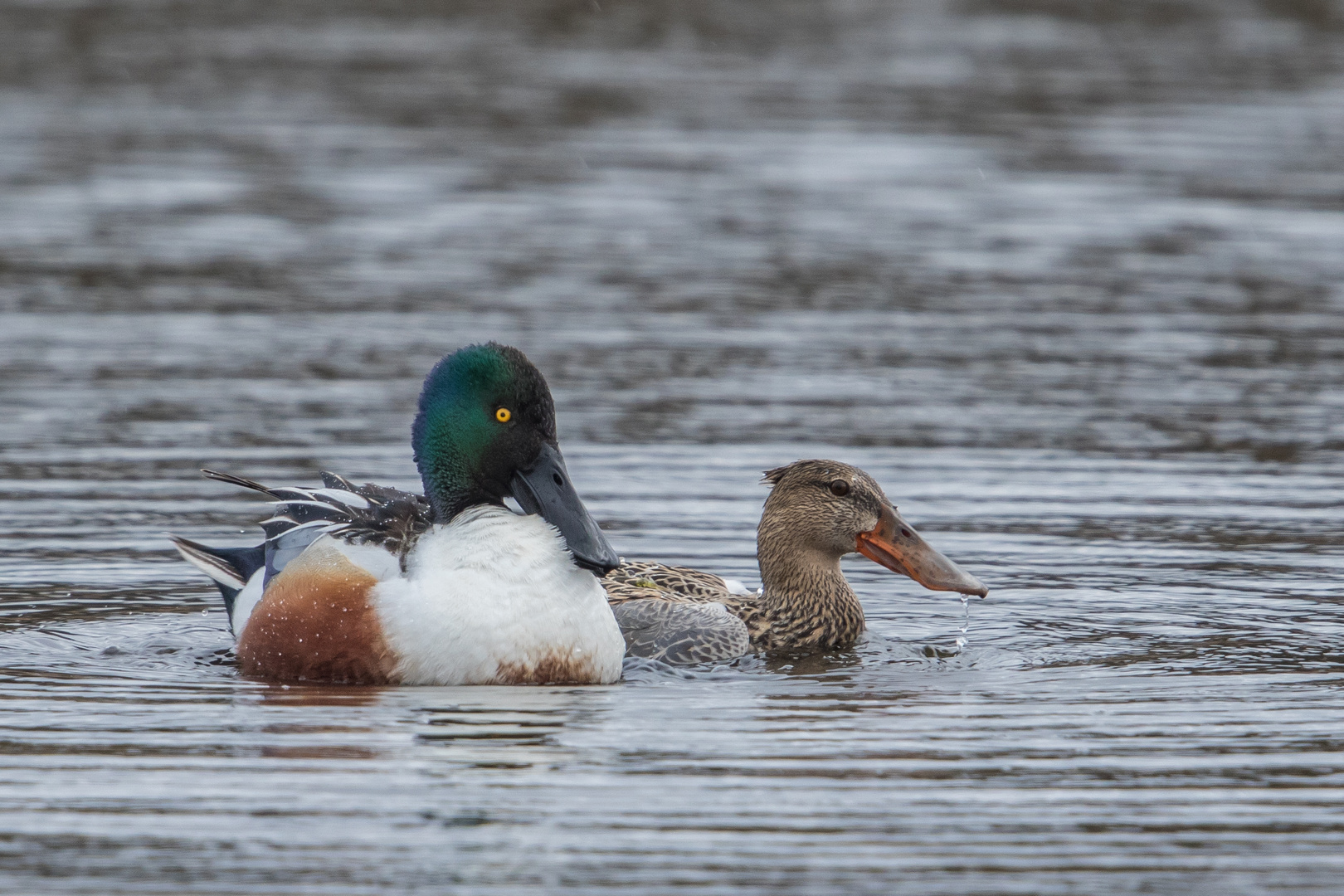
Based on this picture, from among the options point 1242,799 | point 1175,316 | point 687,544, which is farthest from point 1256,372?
point 1242,799

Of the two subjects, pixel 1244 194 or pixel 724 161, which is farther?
pixel 724 161

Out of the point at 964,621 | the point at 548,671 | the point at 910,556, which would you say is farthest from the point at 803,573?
the point at 548,671

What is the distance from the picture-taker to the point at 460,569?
8.43 m

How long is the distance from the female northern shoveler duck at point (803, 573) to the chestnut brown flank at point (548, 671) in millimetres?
886

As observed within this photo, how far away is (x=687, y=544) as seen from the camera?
1123 centimetres

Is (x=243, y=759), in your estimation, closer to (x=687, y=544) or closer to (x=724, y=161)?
(x=687, y=544)

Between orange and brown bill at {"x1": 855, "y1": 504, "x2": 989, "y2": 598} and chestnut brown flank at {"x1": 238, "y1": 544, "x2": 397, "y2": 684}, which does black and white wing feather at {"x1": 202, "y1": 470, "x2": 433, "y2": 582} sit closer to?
chestnut brown flank at {"x1": 238, "y1": 544, "x2": 397, "y2": 684}

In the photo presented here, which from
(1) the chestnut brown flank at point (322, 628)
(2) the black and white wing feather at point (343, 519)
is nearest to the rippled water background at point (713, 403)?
(1) the chestnut brown flank at point (322, 628)

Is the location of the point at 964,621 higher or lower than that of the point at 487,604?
lower

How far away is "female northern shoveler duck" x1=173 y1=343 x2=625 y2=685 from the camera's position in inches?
331

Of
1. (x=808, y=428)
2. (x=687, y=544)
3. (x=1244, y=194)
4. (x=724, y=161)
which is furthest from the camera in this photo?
(x=724, y=161)

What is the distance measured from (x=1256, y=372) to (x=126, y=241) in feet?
29.3

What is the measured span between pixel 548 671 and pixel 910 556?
202cm

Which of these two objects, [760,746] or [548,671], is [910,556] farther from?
[760,746]
